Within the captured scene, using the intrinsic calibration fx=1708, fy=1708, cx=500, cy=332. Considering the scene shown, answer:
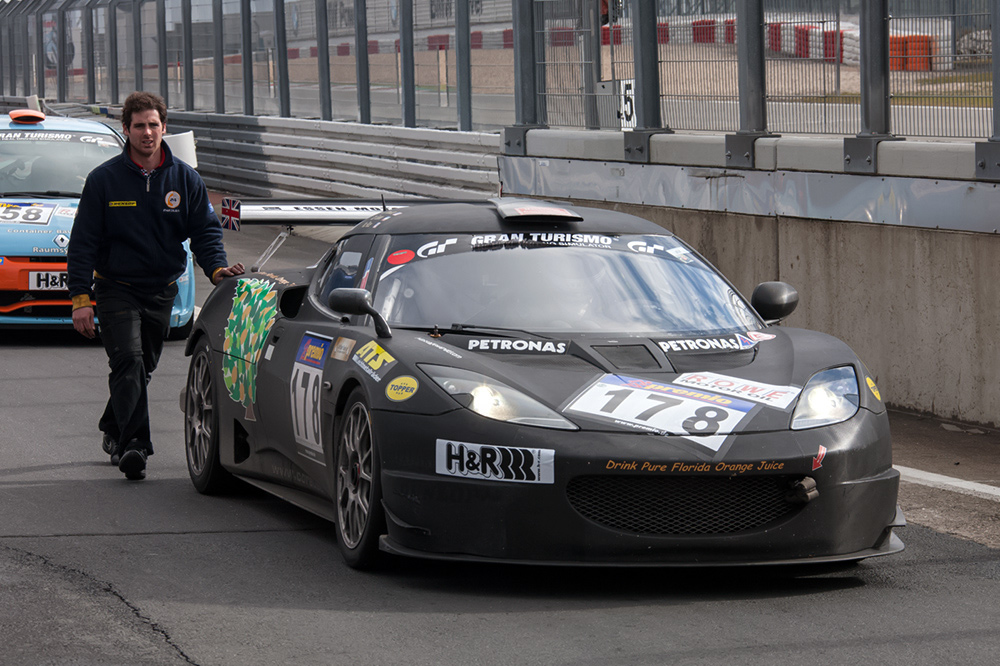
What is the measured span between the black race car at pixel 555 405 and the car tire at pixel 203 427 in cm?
36

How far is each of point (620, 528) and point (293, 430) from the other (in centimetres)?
170

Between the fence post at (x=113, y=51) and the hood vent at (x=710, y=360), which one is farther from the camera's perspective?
the fence post at (x=113, y=51)

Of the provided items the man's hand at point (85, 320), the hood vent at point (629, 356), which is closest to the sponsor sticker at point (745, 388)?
the hood vent at point (629, 356)

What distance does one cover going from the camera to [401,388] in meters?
5.70

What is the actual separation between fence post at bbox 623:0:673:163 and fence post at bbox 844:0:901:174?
285 centimetres

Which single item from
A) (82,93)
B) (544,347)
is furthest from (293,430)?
(82,93)

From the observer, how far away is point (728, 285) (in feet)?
22.5

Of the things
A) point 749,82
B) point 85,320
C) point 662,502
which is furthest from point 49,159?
point 662,502

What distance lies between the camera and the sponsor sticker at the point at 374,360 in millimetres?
5855

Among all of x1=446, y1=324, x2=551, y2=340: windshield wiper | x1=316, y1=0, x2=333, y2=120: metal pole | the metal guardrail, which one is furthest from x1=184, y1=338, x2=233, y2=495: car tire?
x1=316, y1=0, x2=333, y2=120: metal pole

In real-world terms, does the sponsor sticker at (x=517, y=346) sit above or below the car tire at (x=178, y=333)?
above

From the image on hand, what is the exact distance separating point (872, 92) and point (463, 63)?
28.6 ft

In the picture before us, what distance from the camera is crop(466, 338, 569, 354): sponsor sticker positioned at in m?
5.98

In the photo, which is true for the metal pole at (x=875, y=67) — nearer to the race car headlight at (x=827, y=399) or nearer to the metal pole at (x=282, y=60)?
the race car headlight at (x=827, y=399)
